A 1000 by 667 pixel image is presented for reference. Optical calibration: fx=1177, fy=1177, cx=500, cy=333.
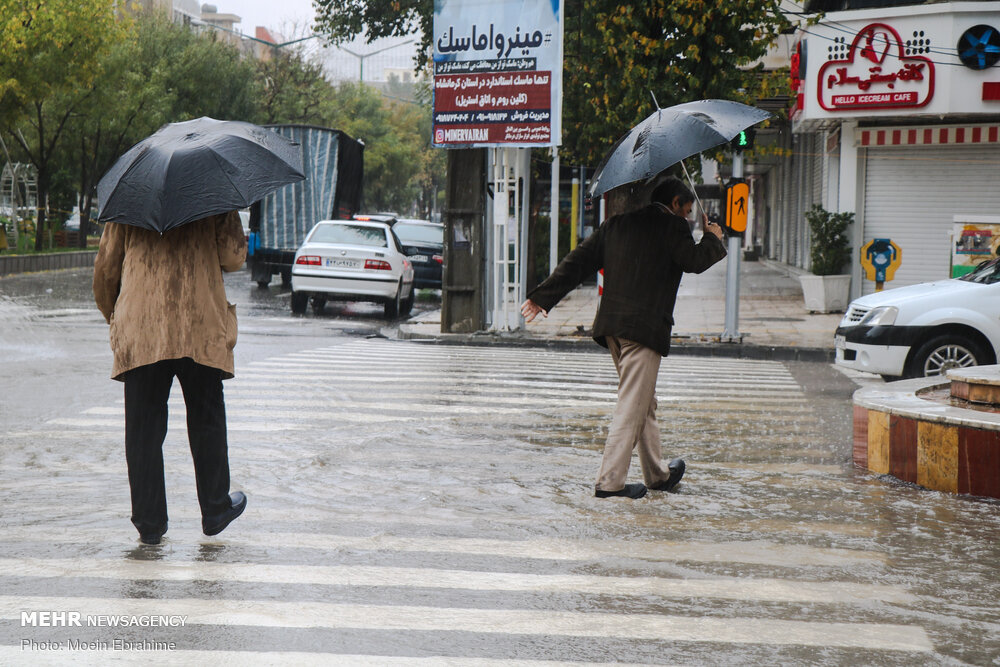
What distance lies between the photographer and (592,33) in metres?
26.0

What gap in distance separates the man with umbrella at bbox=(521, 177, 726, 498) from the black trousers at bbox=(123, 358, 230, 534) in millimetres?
1768

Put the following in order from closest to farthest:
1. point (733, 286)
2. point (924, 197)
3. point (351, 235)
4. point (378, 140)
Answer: point (733, 286) < point (351, 235) < point (924, 197) < point (378, 140)

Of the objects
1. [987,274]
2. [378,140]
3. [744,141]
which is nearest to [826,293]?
[744,141]

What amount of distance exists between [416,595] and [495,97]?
12804 millimetres

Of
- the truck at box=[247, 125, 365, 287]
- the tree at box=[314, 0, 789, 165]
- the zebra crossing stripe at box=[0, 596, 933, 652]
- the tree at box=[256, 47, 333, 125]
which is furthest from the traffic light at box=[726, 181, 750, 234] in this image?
the tree at box=[256, 47, 333, 125]

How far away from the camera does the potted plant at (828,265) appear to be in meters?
21.3

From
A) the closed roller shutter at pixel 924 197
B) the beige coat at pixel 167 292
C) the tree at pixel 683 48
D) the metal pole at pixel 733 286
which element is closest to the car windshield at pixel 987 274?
the metal pole at pixel 733 286

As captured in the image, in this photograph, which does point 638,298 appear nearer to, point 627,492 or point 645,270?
point 645,270

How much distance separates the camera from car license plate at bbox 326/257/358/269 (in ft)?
64.4

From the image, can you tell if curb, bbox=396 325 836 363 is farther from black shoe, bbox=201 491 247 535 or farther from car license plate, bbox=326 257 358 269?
black shoe, bbox=201 491 247 535

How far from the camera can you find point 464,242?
57.8 ft

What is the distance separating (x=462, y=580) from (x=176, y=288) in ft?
5.81

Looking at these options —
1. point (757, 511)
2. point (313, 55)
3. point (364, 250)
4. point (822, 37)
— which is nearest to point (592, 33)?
point (822, 37)

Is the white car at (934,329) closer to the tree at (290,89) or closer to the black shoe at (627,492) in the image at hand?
the black shoe at (627,492)
